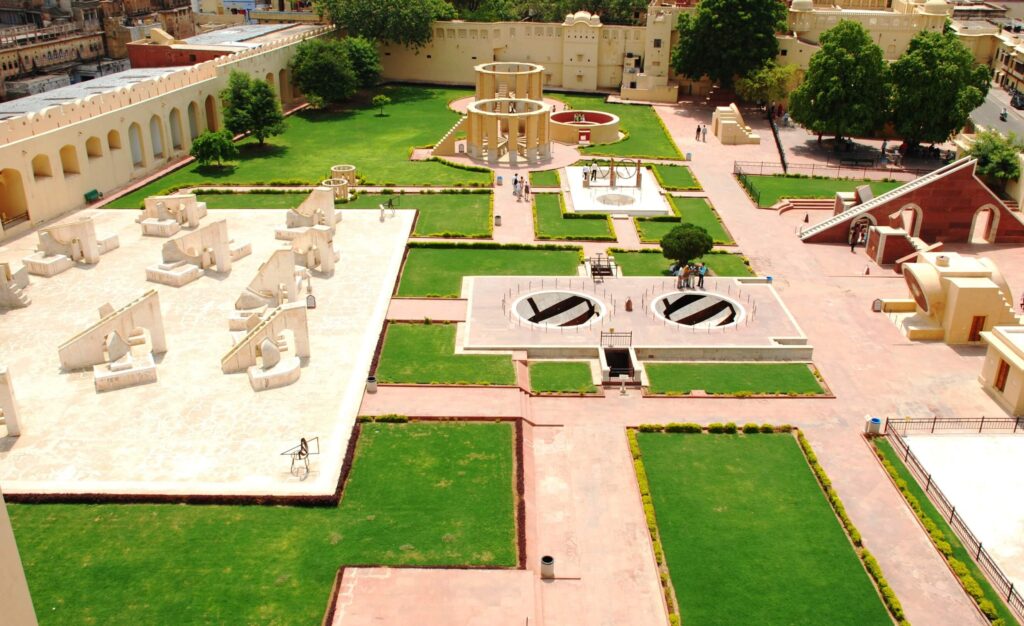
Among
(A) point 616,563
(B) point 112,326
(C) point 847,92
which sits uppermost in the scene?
(C) point 847,92

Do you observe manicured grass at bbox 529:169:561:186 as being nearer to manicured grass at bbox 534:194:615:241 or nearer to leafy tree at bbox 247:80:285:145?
manicured grass at bbox 534:194:615:241

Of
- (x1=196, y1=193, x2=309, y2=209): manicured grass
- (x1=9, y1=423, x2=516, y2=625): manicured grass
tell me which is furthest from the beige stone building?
(x1=9, y1=423, x2=516, y2=625): manicured grass

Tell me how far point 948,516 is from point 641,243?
22549mm

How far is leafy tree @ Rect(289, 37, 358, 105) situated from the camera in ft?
225

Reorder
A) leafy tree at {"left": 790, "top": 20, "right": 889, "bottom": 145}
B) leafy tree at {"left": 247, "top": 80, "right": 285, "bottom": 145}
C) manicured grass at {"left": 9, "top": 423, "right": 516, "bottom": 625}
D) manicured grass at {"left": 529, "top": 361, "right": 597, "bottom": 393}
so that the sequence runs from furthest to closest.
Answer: leafy tree at {"left": 247, "top": 80, "right": 285, "bottom": 145}, leafy tree at {"left": 790, "top": 20, "right": 889, "bottom": 145}, manicured grass at {"left": 529, "top": 361, "right": 597, "bottom": 393}, manicured grass at {"left": 9, "top": 423, "right": 516, "bottom": 625}

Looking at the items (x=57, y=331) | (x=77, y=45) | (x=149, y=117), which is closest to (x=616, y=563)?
(x=57, y=331)

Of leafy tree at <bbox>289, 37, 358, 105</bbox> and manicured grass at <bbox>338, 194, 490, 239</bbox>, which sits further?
leafy tree at <bbox>289, 37, 358, 105</bbox>

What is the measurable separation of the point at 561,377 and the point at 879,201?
22.5 meters

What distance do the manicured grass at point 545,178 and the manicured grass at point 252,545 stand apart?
102ft

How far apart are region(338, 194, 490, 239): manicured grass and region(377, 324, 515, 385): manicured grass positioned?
11.4 metres

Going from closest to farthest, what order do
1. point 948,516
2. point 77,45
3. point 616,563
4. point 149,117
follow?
point 616,563 < point 948,516 < point 149,117 < point 77,45

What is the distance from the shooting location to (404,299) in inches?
1460

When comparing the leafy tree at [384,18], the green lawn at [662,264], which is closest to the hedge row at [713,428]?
the green lawn at [662,264]

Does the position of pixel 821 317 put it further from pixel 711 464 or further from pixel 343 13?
pixel 343 13
